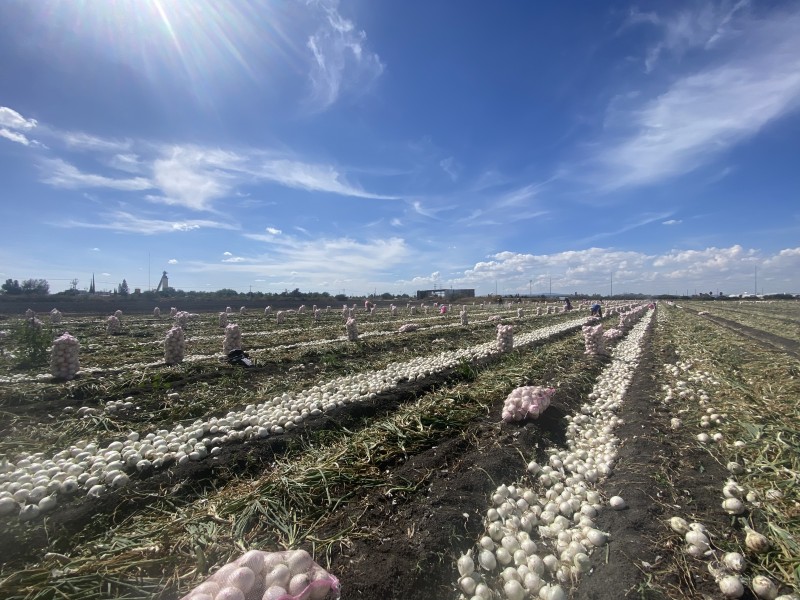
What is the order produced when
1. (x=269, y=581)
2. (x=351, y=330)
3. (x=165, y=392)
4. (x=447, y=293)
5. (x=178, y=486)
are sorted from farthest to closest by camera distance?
(x=447, y=293)
(x=351, y=330)
(x=165, y=392)
(x=178, y=486)
(x=269, y=581)

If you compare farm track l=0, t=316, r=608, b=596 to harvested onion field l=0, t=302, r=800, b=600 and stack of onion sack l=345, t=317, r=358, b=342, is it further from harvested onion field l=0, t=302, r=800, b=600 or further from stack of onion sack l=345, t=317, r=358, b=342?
stack of onion sack l=345, t=317, r=358, b=342

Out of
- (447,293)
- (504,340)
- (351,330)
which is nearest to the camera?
(504,340)

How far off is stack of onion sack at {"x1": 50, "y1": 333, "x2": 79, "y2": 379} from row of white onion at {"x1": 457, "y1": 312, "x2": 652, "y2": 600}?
10.8 meters

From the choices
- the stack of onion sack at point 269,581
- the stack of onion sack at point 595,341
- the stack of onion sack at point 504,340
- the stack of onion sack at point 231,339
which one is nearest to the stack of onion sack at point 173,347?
the stack of onion sack at point 231,339

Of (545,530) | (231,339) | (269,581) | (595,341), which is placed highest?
(231,339)

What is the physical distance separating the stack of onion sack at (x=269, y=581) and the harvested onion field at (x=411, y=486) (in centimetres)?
47

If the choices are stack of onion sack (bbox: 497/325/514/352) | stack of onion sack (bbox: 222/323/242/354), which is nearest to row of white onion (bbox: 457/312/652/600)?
stack of onion sack (bbox: 497/325/514/352)

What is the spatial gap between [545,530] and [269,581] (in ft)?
8.62

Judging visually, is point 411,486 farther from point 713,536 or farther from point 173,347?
point 173,347

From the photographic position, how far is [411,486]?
4301 mm

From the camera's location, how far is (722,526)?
3.55m

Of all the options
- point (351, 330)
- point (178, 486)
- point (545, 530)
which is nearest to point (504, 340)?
point (351, 330)

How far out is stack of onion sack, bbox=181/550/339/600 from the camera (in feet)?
7.47

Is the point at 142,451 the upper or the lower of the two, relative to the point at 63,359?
lower
